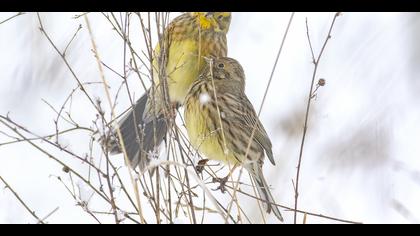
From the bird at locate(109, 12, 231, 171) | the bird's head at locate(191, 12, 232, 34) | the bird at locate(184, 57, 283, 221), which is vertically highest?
the bird's head at locate(191, 12, 232, 34)

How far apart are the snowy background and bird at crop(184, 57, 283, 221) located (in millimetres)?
278

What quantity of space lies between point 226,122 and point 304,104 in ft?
4.10

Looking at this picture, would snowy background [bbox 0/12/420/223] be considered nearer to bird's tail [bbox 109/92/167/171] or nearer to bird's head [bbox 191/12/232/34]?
bird's tail [bbox 109/92/167/171]

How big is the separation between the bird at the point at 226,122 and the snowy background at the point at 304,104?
278 mm

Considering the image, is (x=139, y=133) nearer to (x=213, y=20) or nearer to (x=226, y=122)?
(x=226, y=122)

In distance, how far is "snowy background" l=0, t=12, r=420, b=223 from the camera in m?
5.13

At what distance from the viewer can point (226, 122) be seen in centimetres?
438

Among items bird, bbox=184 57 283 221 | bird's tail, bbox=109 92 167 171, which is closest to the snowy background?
bird, bbox=184 57 283 221

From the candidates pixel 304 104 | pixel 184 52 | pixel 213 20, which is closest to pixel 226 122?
pixel 184 52

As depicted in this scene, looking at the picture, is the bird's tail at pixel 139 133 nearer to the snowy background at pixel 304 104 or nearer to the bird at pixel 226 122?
the bird at pixel 226 122

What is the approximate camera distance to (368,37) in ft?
22.3

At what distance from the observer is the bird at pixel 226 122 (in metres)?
4.26

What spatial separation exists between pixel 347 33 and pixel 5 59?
2.88 metres
